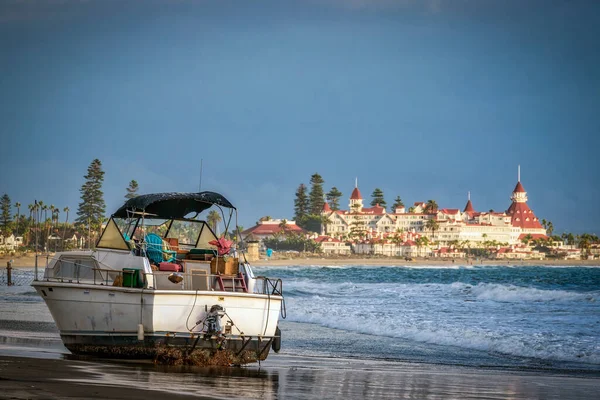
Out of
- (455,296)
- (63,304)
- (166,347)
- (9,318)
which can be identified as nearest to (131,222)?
(63,304)

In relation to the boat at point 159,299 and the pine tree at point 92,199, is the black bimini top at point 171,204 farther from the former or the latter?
the pine tree at point 92,199

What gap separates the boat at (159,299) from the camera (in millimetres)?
14656

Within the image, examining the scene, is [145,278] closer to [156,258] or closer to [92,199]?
[156,258]

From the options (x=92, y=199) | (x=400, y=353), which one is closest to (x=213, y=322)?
(x=400, y=353)

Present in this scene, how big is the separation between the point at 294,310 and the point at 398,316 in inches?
195

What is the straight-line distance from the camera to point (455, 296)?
4359 centimetres

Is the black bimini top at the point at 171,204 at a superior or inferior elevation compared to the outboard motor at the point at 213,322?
superior

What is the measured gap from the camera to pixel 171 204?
17500mm

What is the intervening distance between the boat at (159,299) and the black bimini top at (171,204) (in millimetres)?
25

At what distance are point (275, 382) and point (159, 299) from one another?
2373mm

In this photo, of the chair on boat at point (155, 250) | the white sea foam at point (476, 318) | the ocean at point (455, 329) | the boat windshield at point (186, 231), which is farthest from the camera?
the white sea foam at point (476, 318)

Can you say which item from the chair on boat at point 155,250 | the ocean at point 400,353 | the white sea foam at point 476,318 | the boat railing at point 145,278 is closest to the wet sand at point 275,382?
the ocean at point 400,353

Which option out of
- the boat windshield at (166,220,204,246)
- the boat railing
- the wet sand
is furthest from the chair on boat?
the wet sand

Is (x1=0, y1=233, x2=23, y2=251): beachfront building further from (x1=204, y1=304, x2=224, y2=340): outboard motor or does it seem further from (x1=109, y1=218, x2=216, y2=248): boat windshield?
(x1=204, y1=304, x2=224, y2=340): outboard motor
